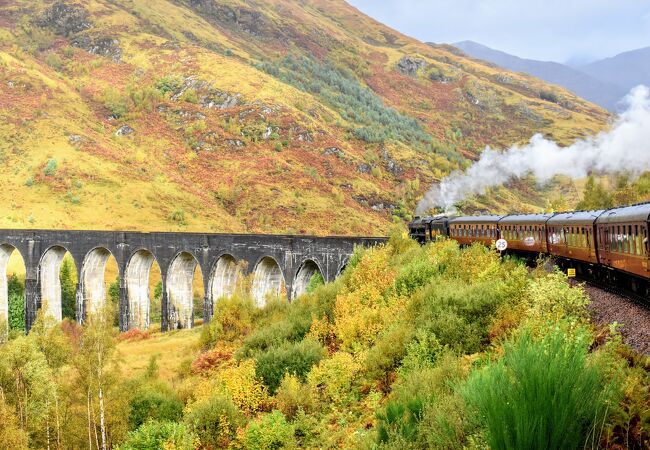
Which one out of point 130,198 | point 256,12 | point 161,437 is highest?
point 256,12

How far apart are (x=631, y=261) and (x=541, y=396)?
32.6ft

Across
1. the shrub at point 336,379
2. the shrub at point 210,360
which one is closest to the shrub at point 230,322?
the shrub at point 210,360

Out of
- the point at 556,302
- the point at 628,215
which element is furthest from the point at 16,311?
the point at 556,302

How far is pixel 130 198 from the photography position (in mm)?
76812

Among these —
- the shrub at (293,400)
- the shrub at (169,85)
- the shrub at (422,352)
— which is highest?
the shrub at (169,85)

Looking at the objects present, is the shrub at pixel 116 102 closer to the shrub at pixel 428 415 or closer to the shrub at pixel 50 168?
the shrub at pixel 50 168

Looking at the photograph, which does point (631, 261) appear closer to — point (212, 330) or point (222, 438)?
point (222, 438)

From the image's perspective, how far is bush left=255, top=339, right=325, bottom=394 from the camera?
15.8 metres

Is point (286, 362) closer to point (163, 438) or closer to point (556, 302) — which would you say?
point (163, 438)

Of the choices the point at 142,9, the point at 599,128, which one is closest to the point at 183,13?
the point at 142,9

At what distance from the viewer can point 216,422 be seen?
13.9 metres

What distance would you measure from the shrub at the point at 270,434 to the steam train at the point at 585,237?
26.3 ft

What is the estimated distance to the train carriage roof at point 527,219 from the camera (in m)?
23.3

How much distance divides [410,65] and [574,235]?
531ft
